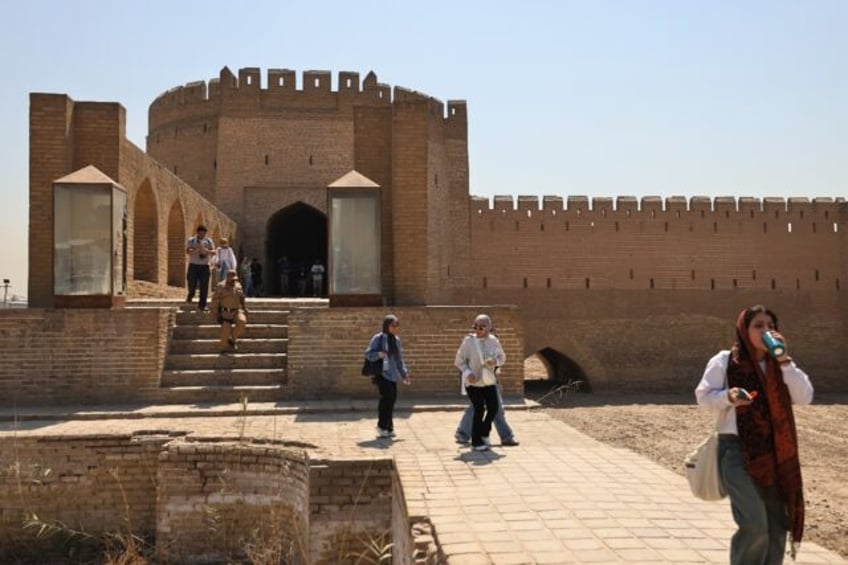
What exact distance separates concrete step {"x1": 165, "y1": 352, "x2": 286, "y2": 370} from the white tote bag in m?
7.19

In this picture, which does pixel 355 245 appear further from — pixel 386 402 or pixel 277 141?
pixel 277 141

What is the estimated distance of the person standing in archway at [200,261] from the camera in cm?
1089

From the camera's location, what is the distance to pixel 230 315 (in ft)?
33.1

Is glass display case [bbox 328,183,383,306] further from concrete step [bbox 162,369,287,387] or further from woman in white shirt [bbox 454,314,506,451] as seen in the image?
woman in white shirt [bbox 454,314,506,451]

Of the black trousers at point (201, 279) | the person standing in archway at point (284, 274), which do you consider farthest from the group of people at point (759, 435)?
the person standing in archway at point (284, 274)

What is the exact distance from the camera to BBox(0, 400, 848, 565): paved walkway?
3883 millimetres

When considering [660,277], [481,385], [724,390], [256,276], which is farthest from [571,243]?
[724,390]

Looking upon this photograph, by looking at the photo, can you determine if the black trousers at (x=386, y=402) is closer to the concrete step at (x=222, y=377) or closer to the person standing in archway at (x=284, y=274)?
the concrete step at (x=222, y=377)

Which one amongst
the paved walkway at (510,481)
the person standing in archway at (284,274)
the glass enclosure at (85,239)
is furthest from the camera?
the person standing in archway at (284,274)

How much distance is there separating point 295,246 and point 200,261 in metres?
15.2

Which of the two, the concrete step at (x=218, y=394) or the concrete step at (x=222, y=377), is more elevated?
the concrete step at (x=222, y=377)

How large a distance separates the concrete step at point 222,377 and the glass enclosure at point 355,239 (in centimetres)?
129

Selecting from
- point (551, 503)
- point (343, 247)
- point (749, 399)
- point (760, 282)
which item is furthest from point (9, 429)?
point (760, 282)

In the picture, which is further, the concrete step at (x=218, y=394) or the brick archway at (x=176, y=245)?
the brick archway at (x=176, y=245)
